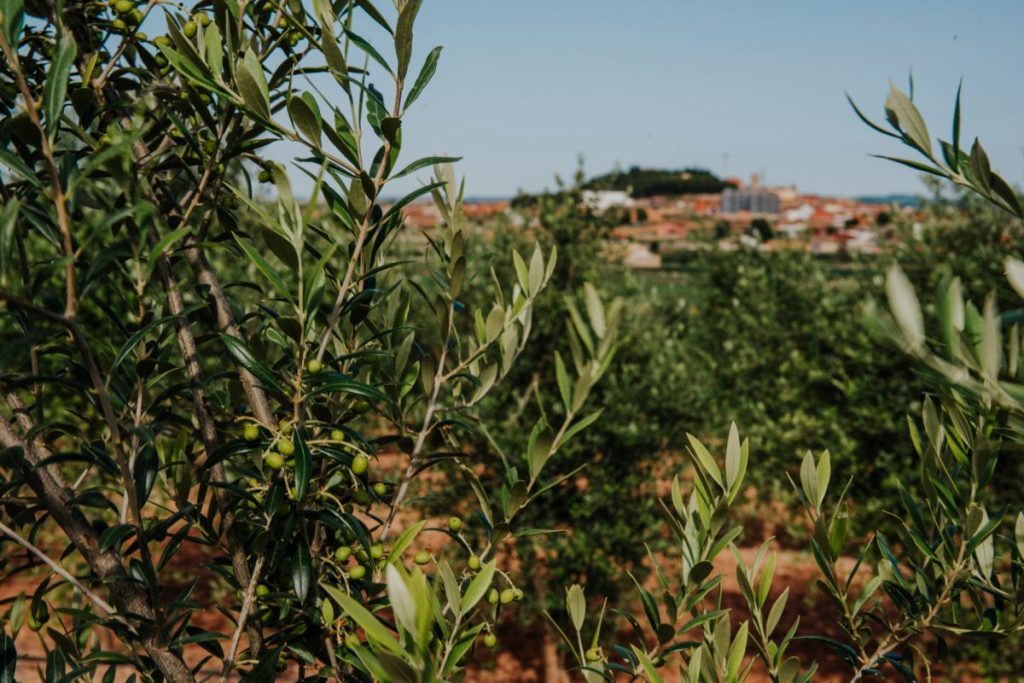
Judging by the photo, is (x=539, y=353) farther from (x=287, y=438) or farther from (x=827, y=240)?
(x=827, y=240)

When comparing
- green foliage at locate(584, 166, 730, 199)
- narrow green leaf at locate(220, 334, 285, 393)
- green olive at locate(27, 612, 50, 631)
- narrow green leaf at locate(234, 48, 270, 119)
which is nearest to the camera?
narrow green leaf at locate(234, 48, 270, 119)

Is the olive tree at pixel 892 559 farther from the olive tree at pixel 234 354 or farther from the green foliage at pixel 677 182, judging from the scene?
the green foliage at pixel 677 182

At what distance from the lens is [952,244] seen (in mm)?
11469

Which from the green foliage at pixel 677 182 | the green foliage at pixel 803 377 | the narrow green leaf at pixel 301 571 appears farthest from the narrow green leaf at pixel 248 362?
the green foliage at pixel 677 182

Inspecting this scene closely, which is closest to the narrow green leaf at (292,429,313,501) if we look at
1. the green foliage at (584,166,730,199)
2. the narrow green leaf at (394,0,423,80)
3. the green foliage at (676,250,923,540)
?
the narrow green leaf at (394,0,423,80)

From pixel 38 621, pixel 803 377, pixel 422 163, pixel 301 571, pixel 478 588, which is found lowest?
pixel 803 377

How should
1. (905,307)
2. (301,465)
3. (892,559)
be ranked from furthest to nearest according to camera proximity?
(892,559)
(301,465)
(905,307)

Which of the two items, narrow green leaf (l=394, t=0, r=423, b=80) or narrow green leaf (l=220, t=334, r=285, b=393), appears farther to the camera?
narrow green leaf (l=220, t=334, r=285, b=393)

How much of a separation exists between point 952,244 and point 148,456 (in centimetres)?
1257

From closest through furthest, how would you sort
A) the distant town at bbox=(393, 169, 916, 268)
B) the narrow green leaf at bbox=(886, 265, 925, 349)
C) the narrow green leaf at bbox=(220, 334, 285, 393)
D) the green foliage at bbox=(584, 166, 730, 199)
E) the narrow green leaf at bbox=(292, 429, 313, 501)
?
the narrow green leaf at bbox=(886, 265, 925, 349), the narrow green leaf at bbox=(292, 429, 313, 501), the narrow green leaf at bbox=(220, 334, 285, 393), the distant town at bbox=(393, 169, 916, 268), the green foliage at bbox=(584, 166, 730, 199)

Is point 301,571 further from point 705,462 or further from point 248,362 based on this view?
point 705,462

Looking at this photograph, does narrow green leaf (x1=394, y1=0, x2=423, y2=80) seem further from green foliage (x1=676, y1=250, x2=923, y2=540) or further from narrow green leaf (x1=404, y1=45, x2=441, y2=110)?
green foliage (x1=676, y1=250, x2=923, y2=540)

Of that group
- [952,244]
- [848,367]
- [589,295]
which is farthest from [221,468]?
[952,244]

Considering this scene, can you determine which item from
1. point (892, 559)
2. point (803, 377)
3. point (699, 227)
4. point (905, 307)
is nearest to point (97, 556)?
point (905, 307)
